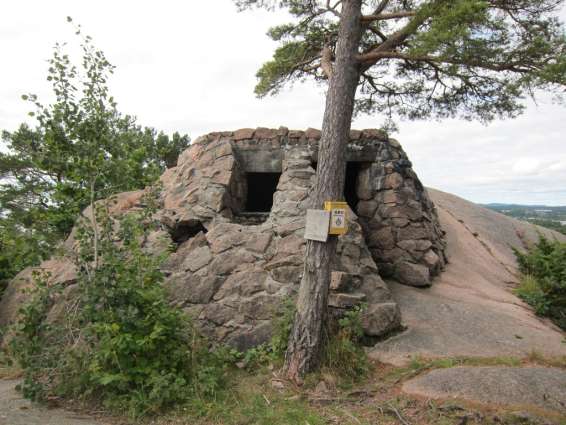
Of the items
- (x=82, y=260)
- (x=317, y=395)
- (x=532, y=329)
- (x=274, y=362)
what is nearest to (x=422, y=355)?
(x=317, y=395)

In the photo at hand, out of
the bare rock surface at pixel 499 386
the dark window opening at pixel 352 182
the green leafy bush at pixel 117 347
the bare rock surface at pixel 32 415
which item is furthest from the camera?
the dark window opening at pixel 352 182

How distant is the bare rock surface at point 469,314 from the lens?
479cm

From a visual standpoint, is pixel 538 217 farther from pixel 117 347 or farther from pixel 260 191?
pixel 117 347

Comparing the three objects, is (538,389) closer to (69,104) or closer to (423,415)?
(423,415)

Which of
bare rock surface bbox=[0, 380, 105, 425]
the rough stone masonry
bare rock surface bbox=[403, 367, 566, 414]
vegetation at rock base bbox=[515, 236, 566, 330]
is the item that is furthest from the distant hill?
bare rock surface bbox=[0, 380, 105, 425]

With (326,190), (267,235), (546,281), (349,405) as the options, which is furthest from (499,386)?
(546,281)

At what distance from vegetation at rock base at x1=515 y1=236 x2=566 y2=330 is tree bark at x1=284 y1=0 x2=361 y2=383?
180 inches

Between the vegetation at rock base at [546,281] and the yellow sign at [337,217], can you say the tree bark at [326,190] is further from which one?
the vegetation at rock base at [546,281]

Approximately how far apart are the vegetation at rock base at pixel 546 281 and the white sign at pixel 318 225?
15.5 ft

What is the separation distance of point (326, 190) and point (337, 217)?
368 millimetres

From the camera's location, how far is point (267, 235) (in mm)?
5906

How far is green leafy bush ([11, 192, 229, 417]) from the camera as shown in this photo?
3752 mm

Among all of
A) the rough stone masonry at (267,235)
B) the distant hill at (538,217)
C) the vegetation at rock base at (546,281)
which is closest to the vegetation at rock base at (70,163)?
the rough stone masonry at (267,235)

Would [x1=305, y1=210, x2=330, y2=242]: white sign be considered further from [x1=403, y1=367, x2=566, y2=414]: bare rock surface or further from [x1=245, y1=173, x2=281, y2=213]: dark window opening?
[x1=245, y1=173, x2=281, y2=213]: dark window opening
